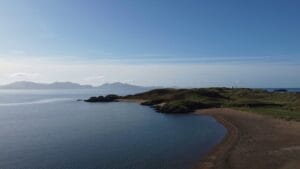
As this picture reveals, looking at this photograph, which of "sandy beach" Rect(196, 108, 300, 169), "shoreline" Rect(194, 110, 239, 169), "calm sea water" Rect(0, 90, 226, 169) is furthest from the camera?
"calm sea water" Rect(0, 90, 226, 169)

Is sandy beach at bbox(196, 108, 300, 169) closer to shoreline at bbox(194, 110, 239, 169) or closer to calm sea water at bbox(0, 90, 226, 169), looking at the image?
shoreline at bbox(194, 110, 239, 169)

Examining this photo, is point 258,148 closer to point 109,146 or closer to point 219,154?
point 219,154

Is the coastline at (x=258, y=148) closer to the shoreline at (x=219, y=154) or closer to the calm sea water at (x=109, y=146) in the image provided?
the shoreline at (x=219, y=154)

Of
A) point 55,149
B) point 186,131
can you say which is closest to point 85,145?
point 55,149

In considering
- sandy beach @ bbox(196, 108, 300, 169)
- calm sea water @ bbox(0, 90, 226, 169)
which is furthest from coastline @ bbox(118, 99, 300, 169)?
calm sea water @ bbox(0, 90, 226, 169)

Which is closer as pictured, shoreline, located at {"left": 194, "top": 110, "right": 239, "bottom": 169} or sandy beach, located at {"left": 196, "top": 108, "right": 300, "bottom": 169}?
sandy beach, located at {"left": 196, "top": 108, "right": 300, "bottom": 169}

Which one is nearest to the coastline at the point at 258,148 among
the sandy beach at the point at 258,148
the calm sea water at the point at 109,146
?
the sandy beach at the point at 258,148

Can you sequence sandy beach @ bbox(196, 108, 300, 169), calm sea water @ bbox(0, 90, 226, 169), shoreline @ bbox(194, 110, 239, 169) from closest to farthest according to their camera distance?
sandy beach @ bbox(196, 108, 300, 169) → shoreline @ bbox(194, 110, 239, 169) → calm sea water @ bbox(0, 90, 226, 169)

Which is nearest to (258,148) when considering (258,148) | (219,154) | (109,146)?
(258,148)

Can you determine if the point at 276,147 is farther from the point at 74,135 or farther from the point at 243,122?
the point at 74,135
